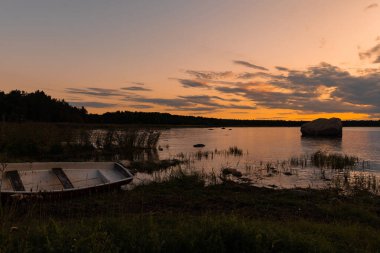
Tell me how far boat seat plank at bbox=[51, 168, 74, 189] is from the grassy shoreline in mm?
1340

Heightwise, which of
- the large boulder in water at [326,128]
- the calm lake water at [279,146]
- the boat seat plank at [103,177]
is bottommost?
the calm lake water at [279,146]

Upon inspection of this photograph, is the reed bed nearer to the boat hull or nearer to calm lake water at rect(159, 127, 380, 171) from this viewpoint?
calm lake water at rect(159, 127, 380, 171)

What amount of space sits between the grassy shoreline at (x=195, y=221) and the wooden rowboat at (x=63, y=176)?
2.76 ft

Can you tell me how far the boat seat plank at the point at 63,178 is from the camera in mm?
12516

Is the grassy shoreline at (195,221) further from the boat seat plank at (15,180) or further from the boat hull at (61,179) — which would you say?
the boat seat plank at (15,180)

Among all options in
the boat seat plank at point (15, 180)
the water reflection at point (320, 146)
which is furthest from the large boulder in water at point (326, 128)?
the boat seat plank at point (15, 180)

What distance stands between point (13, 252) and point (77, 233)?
1.07 meters

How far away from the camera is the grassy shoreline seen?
570 centimetres

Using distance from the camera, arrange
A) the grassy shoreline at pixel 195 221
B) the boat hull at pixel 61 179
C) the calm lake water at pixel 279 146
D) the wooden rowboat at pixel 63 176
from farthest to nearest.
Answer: the calm lake water at pixel 279 146 < the wooden rowboat at pixel 63 176 < the boat hull at pixel 61 179 < the grassy shoreline at pixel 195 221

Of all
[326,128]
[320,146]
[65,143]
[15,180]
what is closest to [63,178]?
[15,180]

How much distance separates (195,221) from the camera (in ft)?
24.6

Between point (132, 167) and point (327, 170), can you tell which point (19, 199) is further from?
point (327, 170)

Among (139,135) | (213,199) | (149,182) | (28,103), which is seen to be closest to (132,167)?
(149,182)

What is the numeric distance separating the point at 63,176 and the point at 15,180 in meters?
1.85
